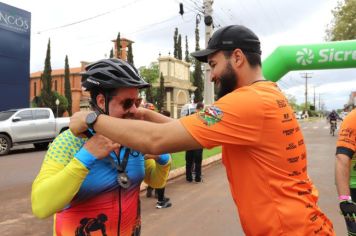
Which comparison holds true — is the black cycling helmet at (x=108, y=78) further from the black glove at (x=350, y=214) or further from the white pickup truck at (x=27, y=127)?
the white pickup truck at (x=27, y=127)

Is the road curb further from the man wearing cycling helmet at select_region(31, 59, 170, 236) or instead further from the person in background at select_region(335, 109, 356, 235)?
the man wearing cycling helmet at select_region(31, 59, 170, 236)

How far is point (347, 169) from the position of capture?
10.4 feet

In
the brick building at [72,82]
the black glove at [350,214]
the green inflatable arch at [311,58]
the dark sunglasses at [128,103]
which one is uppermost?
the brick building at [72,82]

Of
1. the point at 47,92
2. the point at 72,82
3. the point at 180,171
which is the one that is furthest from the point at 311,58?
the point at 72,82

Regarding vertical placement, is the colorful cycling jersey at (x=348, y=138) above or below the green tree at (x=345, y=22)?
below

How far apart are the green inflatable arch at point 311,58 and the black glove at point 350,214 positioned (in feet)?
16.5

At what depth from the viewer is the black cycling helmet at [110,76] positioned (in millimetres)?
1960

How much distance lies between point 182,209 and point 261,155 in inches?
222

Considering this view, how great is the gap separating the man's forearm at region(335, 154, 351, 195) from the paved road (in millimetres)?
2889

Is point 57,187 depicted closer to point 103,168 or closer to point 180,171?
point 103,168

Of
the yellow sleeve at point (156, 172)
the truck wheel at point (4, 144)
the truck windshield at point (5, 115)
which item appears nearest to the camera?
the yellow sleeve at point (156, 172)

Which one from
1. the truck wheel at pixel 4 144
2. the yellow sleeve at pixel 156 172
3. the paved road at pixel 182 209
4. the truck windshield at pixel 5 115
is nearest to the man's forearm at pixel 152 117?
the yellow sleeve at pixel 156 172

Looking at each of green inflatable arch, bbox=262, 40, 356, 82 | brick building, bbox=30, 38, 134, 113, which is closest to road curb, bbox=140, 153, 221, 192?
green inflatable arch, bbox=262, 40, 356, 82

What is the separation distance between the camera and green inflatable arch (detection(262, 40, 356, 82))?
7648 millimetres
